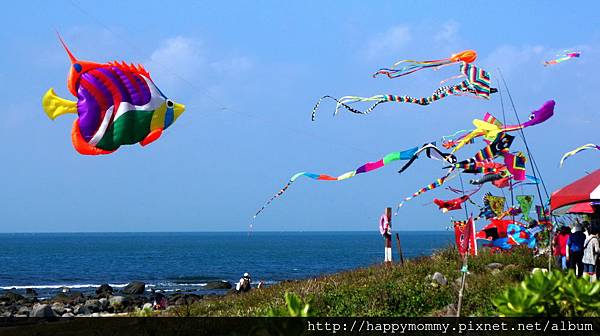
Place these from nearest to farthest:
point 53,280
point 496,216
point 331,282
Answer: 1. point 331,282
2. point 496,216
3. point 53,280

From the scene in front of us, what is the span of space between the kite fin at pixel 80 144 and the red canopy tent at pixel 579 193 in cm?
986

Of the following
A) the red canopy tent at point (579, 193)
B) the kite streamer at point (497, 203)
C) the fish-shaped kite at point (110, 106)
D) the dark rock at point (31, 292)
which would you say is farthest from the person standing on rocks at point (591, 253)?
the dark rock at point (31, 292)

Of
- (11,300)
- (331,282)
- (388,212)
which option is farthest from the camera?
(11,300)

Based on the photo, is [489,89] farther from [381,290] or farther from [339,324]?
[339,324]

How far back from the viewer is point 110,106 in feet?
35.9

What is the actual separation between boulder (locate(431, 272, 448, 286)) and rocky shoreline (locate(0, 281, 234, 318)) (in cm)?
1101

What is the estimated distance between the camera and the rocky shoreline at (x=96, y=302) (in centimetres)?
2834

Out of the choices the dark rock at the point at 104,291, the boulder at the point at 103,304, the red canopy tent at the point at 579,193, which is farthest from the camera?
the dark rock at the point at 104,291

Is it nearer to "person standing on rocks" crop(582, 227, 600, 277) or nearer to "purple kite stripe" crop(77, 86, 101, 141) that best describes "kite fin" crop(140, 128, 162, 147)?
"purple kite stripe" crop(77, 86, 101, 141)

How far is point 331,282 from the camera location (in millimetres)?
15703

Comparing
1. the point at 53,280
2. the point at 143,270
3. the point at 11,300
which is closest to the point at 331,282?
the point at 11,300

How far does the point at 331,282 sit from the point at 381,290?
97.1 inches

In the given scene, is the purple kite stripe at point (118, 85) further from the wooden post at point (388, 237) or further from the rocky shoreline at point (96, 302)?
the rocky shoreline at point (96, 302)

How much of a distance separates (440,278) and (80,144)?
26.3ft
